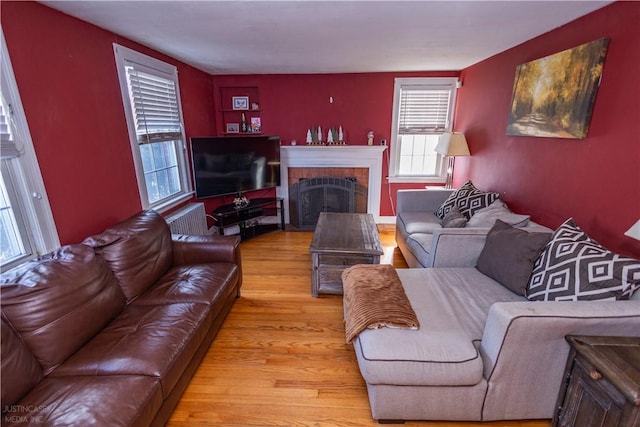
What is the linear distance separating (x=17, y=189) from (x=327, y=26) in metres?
2.23

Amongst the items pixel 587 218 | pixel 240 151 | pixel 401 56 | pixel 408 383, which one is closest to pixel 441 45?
pixel 401 56

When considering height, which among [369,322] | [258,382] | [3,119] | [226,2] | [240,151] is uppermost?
[226,2]

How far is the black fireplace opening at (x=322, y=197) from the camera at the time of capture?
453 centimetres

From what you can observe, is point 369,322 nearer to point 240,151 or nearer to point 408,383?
point 408,383

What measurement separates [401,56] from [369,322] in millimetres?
2827

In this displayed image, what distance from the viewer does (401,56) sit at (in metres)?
3.18

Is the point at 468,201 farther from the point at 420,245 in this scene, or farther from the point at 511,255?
the point at 511,255

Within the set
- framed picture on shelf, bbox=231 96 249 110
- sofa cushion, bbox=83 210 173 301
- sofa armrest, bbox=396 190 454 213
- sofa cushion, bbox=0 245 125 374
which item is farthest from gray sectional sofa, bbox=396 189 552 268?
framed picture on shelf, bbox=231 96 249 110

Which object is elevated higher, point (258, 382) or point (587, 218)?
point (587, 218)

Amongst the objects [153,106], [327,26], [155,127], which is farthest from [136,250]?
[327,26]

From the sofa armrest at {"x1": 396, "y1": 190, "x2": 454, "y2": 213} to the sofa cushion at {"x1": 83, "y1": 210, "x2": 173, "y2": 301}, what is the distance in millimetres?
2630

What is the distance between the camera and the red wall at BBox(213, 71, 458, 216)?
165 inches

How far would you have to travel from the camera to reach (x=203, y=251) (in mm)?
2496

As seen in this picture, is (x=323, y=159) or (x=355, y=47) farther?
(x=323, y=159)
